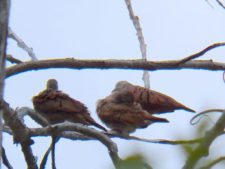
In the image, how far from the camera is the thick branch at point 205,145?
38.7 inches

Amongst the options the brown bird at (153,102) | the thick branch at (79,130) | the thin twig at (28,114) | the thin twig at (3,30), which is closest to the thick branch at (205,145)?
the thin twig at (3,30)

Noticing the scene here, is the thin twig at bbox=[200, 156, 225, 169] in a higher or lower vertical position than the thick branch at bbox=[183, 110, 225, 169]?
lower

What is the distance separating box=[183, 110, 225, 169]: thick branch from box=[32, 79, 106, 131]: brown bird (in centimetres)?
660

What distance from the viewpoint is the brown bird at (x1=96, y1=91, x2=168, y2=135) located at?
7234 mm

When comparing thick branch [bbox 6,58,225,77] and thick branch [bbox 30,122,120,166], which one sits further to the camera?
thick branch [bbox 6,58,225,77]

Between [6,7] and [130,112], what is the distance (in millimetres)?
6242

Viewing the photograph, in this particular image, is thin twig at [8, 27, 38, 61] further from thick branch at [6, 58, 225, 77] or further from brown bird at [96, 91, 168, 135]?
brown bird at [96, 91, 168, 135]

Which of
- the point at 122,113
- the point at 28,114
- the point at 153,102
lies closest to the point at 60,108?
the point at 122,113

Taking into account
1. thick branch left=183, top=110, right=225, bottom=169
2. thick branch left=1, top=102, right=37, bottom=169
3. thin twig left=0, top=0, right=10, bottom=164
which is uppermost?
thin twig left=0, top=0, right=10, bottom=164

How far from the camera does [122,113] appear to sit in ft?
25.0

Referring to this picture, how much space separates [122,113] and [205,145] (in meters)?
6.61

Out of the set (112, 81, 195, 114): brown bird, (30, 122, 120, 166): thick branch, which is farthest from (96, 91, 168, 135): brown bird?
(30, 122, 120, 166): thick branch

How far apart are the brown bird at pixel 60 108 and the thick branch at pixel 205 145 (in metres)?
6.60

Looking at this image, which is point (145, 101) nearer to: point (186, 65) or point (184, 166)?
point (186, 65)
